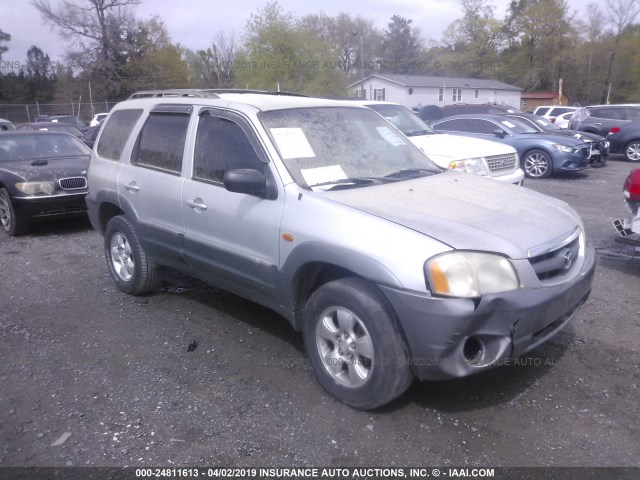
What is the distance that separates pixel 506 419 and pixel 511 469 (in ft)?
1.51

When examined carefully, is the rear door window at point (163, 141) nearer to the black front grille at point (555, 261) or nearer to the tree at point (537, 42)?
the black front grille at point (555, 261)

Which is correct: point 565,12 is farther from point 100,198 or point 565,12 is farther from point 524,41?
point 100,198

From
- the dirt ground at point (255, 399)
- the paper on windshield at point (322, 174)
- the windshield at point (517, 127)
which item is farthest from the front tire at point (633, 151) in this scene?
the paper on windshield at point (322, 174)

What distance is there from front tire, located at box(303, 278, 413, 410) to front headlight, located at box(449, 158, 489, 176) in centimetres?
489

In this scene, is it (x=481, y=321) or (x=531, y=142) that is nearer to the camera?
(x=481, y=321)

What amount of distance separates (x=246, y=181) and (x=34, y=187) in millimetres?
5774

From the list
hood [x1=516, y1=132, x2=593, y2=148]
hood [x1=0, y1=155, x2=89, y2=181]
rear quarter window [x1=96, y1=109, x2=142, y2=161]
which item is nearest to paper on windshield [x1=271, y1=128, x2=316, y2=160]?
rear quarter window [x1=96, y1=109, x2=142, y2=161]

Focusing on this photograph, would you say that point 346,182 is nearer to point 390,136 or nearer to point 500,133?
point 390,136

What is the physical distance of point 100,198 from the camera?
5488mm

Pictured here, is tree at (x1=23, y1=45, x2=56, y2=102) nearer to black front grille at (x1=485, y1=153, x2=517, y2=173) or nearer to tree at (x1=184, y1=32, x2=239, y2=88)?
tree at (x1=184, y1=32, x2=239, y2=88)

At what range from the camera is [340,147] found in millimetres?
4078

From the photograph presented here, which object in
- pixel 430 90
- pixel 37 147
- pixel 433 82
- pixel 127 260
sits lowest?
pixel 127 260

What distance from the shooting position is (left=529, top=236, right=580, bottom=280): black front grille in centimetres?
313

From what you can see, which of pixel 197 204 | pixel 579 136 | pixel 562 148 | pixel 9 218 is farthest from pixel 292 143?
pixel 579 136
